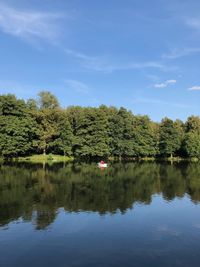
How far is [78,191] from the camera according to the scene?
50.2 m

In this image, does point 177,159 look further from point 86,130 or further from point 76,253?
point 76,253

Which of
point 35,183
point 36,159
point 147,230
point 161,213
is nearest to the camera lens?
point 147,230

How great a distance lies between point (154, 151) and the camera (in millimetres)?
122562

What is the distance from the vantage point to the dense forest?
101m

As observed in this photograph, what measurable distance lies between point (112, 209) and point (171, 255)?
15.6 m

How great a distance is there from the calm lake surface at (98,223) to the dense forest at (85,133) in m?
43.4

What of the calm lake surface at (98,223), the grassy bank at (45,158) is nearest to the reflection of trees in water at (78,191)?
the calm lake surface at (98,223)

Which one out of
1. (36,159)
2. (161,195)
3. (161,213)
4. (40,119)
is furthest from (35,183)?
(40,119)

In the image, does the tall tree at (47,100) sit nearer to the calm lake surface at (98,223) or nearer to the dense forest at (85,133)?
the dense forest at (85,133)

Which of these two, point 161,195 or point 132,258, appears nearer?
point 132,258

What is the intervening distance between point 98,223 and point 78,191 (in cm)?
1666

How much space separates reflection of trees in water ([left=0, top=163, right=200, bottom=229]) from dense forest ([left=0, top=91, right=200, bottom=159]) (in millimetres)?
34134

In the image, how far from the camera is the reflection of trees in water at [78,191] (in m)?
38.8

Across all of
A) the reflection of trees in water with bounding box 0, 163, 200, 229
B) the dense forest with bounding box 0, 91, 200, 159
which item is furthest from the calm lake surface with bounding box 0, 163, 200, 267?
the dense forest with bounding box 0, 91, 200, 159
